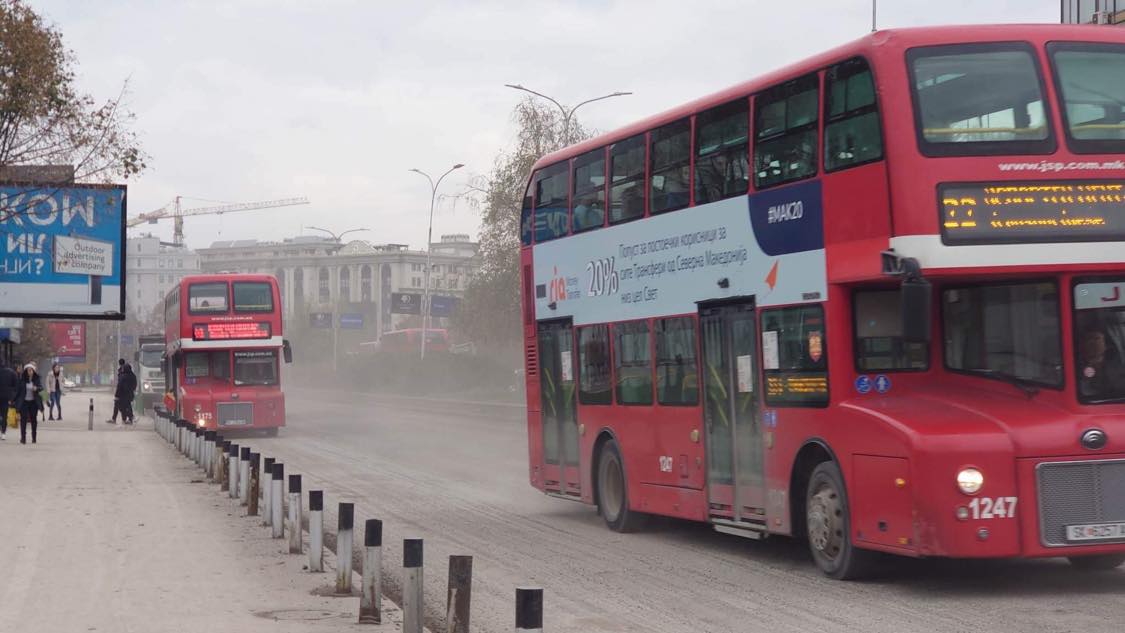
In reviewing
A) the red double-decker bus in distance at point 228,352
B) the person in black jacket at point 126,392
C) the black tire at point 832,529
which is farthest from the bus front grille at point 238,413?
the black tire at point 832,529

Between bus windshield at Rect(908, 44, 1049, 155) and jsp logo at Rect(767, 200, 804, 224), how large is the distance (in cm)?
168

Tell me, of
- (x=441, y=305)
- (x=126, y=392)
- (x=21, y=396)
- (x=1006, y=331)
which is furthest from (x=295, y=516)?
(x=441, y=305)

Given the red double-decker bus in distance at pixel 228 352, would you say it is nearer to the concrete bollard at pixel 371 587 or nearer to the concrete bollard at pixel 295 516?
the concrete bollard at pixel 295 516

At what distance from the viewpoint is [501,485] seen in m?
22.6

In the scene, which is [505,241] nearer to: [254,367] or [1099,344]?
[254,367]

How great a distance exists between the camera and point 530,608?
21.1 ft

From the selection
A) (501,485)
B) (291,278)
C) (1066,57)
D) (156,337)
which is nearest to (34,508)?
(501,485)

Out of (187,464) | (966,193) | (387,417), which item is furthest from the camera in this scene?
(387,417)

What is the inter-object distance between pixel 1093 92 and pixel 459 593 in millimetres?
5877

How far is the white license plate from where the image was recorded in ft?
33.6

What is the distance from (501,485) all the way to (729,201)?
32.8ft

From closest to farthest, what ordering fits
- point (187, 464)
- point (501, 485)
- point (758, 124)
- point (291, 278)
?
point (758, 124), point (501, 485), point (187, 464), point (291, 278)

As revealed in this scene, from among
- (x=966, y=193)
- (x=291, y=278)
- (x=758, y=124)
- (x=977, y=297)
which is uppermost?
(x=291, y=278)

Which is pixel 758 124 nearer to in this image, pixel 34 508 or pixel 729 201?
pixel 729 201
